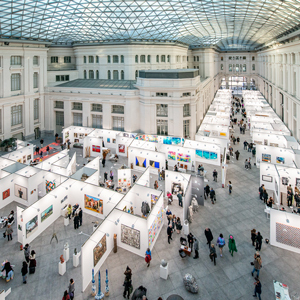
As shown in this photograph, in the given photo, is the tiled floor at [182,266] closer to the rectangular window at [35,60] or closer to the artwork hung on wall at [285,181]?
the artwork hung on wall at [285,181]

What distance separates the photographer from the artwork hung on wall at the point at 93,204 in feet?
72.8

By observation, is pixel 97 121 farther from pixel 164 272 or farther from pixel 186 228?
pixel 164 272

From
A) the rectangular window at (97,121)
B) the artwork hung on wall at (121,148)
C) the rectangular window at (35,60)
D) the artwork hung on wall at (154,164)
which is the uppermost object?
the rectangular window at (35,60)

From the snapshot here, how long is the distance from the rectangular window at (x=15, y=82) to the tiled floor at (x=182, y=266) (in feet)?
108

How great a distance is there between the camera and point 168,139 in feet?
130

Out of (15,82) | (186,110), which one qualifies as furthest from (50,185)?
(15,82)

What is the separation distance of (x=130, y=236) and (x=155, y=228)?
209 cm

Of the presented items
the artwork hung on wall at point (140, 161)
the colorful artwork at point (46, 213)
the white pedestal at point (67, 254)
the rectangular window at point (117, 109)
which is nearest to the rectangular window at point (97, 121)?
the rectangular window at point (117, 109)

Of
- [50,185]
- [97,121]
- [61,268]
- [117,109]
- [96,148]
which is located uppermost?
[117,109]

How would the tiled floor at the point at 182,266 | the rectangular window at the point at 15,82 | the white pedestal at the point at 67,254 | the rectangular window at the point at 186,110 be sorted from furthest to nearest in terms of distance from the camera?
the rectangular window at the point at 15,82, the rectangular window at the point at 186,110, the white pedestal at the point at 67,254, the tiled floor at the point at 182,266

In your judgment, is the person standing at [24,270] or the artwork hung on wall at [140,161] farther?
the artwork hung on wall at [140,161]

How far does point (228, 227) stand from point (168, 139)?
20.6m

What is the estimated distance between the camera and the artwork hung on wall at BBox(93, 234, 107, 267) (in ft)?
52.7

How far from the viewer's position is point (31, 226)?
19.4 meters
